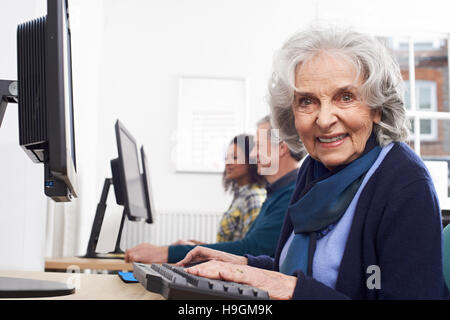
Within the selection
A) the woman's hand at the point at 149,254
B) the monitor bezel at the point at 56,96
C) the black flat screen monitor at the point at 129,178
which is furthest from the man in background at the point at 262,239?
the monitor bezel at the point at 56,96

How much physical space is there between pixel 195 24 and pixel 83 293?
3642 mm

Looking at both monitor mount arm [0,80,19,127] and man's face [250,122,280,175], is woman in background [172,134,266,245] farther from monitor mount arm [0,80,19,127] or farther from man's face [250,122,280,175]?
monitor mount arm [0,80,19,127]

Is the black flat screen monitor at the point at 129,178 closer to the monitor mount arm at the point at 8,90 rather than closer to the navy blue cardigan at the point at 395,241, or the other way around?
the monitor mount arm at the point at 8,90

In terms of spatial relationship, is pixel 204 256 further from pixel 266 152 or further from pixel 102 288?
pixel 266 152

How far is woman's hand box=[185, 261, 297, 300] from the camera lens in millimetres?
689

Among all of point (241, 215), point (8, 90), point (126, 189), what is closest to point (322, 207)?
point (8, 90)

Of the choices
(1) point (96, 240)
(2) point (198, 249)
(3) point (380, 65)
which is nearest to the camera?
(3) point (380, 65)

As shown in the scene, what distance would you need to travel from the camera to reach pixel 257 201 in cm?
229

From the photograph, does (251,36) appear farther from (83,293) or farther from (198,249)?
(83,293)

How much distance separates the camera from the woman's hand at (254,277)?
0.69 meters

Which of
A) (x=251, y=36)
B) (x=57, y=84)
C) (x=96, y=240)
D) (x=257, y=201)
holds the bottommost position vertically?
(x=96, y=240)

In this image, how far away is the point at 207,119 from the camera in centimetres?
410

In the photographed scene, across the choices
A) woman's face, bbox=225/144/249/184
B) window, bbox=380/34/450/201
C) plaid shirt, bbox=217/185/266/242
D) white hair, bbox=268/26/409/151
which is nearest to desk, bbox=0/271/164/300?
white hair, bbox=268/26/409/151
